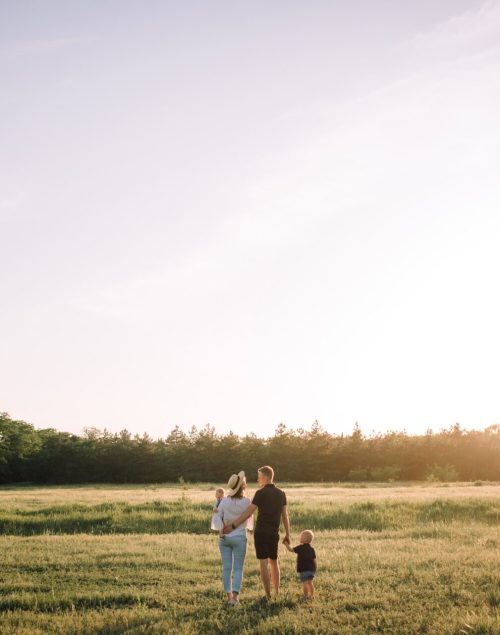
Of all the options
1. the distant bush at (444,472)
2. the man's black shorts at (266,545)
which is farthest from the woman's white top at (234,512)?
the distant bush at (444,472)

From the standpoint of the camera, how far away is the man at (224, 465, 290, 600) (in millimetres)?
10789

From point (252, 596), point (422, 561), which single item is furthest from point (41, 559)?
point (422, 561)

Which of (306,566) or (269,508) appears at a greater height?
(269,508)

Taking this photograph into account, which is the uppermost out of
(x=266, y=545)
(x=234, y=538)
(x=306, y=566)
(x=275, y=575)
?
(x=234, y=538)

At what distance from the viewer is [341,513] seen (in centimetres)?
2728

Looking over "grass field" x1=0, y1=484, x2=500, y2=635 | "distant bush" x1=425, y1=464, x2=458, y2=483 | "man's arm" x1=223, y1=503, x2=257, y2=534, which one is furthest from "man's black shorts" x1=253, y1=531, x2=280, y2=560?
"distant bush" x1=425, y1=464, x2=458, y2=483

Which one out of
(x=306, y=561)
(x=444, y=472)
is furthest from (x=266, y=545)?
(x=444, y=472)

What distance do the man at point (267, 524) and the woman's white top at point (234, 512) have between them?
0.35 feet

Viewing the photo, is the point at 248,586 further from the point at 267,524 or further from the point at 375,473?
the point at 375,473

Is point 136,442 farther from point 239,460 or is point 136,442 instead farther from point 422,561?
point 422,561

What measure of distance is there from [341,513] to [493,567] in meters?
14.7

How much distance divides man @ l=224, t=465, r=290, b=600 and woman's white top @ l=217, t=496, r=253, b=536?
0.11 meters

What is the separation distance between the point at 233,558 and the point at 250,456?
77.7 metres

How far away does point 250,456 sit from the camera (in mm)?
87125
